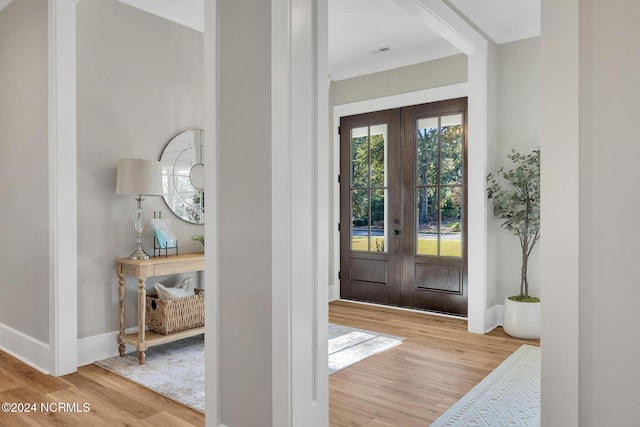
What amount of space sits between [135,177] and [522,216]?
321 centimetres

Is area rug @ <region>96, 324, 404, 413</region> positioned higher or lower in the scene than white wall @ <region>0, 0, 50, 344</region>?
lower

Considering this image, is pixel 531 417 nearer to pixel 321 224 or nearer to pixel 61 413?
pixel 321 224

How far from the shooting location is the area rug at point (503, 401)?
2.43m

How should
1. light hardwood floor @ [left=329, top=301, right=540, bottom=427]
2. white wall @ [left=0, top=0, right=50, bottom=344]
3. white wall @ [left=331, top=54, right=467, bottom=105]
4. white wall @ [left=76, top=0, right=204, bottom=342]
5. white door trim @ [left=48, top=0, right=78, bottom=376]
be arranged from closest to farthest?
light hardwood floor @ [left=329, top=301, right=540, bottom=427] < white door trim @ [left=48, top=0, right=78, bottom=376] < white wall @ [left=0, top=0, right=50, bottom=344] < white wall @ [left=76, top=0, right=204, bottom=342] < white wall @ [left=331, top=54, right=467, bottom=105]

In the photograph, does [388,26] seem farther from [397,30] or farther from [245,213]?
[245,213]

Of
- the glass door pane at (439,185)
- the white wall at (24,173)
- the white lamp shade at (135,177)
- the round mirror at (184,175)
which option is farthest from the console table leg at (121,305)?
the glass door pane at (439,185)

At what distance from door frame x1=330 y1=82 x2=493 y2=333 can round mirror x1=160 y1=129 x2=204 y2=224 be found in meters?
2.05

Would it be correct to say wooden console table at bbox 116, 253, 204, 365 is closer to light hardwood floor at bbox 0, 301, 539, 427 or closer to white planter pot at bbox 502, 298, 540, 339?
light hardwood floor at bbox 0, 301, 539, 427

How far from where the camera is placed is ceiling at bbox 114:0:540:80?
371 centimetres

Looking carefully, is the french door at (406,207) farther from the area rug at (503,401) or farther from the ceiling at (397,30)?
the area rug at (503,401)

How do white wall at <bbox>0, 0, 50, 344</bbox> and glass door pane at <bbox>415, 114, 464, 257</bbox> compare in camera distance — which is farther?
glass door pane at <bbox>415, 114, 464, 257</bbox>

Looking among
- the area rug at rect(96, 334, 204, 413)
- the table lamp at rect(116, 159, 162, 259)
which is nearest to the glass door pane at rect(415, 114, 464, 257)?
the area rug at rect(96, 334, 204, 413)

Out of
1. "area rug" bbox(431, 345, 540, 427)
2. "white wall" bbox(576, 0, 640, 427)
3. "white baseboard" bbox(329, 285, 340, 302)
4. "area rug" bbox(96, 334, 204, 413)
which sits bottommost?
"area rug" bbox(431, 345, 540, 427)

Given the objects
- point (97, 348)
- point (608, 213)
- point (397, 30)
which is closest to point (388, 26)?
point (397, 30)
